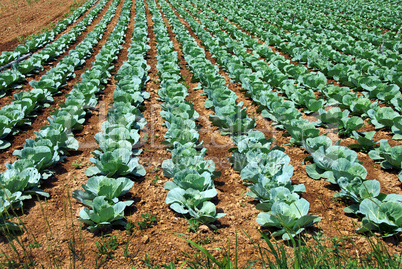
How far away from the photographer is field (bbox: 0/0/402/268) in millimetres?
2912

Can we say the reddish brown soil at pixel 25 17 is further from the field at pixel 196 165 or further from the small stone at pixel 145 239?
the small stone at pixel 145 239

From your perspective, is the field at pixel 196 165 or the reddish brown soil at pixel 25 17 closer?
the field at pixel 196 165

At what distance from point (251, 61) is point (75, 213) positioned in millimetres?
6601

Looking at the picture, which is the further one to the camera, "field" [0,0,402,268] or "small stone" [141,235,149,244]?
"small stone" [141,235,149,244]

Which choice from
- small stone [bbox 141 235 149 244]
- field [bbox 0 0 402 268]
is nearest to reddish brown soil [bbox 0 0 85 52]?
field [bbox 0 0 402 268]

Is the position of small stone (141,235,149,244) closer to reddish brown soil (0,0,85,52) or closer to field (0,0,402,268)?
field (0,0,402,268)

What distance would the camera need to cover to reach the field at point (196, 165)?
2912 millimetres

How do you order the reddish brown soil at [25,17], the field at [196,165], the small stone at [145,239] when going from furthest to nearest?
the reddish brown soil at [25,17]
the small stone at [145,239]
the field at [196,165]

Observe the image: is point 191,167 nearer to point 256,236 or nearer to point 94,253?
point 256,236

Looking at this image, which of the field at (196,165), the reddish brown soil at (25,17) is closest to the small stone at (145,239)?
the field at (196,165)

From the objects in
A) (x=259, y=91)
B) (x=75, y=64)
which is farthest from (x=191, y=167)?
(x=75, y=64)

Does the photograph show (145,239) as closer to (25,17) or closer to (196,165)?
(196,165)

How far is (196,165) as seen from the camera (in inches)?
150

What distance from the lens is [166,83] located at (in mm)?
6605
